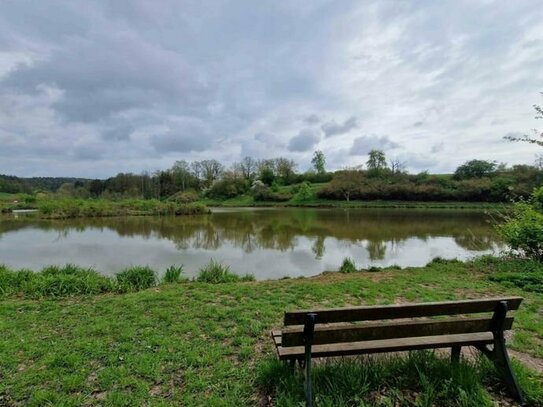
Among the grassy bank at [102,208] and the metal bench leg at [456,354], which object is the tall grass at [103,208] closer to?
the grassy bank at [102,208]

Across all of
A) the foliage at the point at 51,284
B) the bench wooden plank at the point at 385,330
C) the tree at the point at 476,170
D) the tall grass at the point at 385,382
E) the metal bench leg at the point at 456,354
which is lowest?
the foliage at the point at 51,284

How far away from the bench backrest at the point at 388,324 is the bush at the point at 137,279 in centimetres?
519

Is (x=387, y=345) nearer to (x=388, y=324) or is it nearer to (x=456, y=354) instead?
(x=388, y=324)

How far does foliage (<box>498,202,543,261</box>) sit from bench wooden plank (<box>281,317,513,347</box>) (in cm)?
740

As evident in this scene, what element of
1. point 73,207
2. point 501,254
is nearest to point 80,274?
point 501,254

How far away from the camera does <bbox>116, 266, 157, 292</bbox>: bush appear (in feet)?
21.9

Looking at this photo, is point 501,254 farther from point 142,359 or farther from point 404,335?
point 142,359

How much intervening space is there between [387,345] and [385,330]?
0.15m

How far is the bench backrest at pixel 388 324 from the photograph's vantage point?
232cm

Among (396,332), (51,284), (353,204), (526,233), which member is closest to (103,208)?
(51,284)

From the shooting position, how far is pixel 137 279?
693 centimetres

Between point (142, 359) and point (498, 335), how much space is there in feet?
10.6

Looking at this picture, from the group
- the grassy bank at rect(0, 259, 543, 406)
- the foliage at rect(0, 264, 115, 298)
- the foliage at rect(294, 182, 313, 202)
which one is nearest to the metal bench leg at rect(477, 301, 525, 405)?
the grassy bank at rect(0, 259, 543, 406)

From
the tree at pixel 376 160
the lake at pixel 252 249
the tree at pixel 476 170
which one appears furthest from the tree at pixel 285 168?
the lake at pixel 252 249
